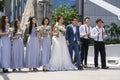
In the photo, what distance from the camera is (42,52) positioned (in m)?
14.2

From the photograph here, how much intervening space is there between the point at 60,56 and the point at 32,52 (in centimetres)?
98

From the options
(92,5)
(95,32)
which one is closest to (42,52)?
(95,32)

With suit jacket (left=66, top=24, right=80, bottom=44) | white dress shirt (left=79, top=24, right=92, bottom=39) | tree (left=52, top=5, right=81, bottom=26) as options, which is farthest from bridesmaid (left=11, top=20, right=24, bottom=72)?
tree (left=52, top=5, right=81, bottom=26)

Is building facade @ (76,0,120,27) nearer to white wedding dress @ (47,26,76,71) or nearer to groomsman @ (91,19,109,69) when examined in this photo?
groomsman @ (91,19,109,69)

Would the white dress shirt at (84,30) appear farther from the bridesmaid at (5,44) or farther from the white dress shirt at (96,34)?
the bridesmaid at (5,44)

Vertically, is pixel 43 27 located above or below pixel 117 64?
above

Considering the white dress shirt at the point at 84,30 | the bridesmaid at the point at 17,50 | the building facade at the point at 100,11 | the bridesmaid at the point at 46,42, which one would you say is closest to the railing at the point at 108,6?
the building facade at the point at 100,11

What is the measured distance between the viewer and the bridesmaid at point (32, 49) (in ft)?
46.1

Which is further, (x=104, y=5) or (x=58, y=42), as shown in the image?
(x=104, y=5)

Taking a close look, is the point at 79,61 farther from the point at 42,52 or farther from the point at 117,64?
the point at 117,64

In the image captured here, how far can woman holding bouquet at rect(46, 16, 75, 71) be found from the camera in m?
14.2

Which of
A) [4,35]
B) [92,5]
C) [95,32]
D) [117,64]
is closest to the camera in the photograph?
[4,35]

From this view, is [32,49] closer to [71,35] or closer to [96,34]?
[71,35]

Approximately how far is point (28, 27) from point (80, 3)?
4699 cm
